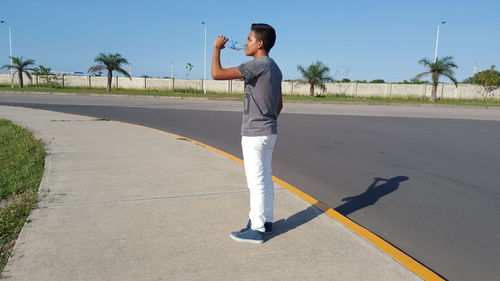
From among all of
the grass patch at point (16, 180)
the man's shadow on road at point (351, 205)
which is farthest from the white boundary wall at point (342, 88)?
the man's shadow on road at point (351, 205)

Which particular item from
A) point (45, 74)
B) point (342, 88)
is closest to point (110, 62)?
point (45, 74)

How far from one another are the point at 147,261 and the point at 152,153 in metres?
3.96

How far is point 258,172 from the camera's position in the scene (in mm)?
3197

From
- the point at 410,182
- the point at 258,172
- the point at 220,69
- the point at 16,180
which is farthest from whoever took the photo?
the point at 410,182

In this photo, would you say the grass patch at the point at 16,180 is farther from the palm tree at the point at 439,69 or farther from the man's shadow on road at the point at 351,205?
the palm tree at the point at 439,69

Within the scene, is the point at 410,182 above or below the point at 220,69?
below

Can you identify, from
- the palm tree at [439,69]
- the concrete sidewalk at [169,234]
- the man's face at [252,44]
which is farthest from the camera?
the palm tree at [439,69]

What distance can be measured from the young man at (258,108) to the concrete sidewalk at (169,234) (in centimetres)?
30

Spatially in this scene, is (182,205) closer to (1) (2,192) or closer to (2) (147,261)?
(2) (147,261)

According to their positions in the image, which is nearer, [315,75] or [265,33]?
[265,33]

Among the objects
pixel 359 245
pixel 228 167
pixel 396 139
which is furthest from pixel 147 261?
pixel 396 139

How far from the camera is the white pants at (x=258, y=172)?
3.16 metres

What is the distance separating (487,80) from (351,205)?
A: 4056 cm

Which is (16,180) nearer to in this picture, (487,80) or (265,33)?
(265,33)
